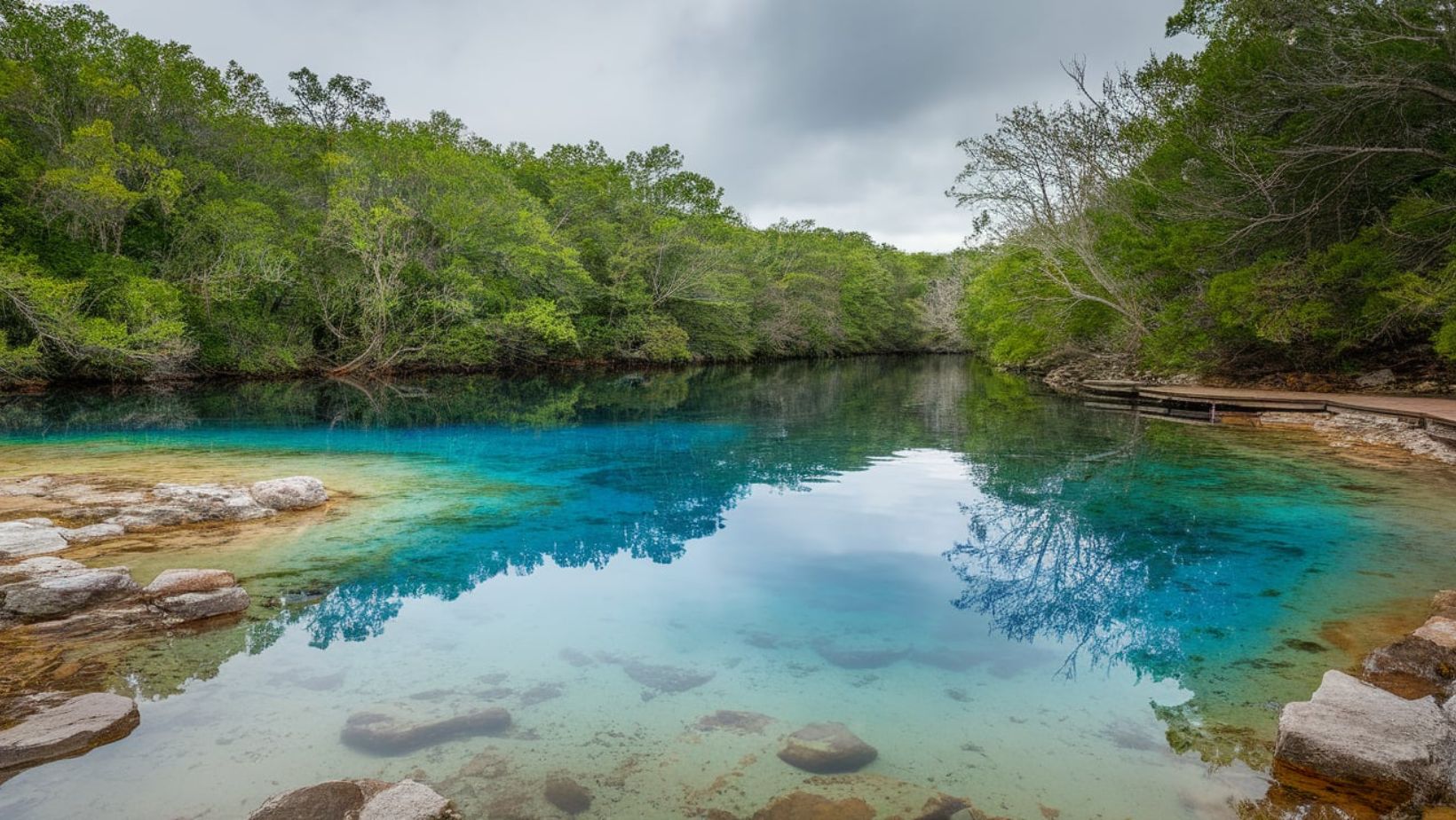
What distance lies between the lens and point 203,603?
5.91 metres

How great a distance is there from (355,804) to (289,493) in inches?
279

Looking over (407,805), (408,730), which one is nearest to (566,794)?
(407,805)

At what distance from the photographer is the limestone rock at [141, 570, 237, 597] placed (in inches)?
238

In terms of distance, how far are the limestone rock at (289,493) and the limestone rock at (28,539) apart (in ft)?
6.50

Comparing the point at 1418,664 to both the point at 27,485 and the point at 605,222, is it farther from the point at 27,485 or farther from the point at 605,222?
the point at 605,222

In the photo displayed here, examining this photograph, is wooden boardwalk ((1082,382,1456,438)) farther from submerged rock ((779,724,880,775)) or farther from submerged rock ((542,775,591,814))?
submerged rock ((542,775,591,814))

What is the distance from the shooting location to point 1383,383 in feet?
63.9

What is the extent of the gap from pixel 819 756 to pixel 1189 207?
67.6 ft

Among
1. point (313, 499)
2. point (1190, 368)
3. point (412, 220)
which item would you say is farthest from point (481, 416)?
point (1190, 368)

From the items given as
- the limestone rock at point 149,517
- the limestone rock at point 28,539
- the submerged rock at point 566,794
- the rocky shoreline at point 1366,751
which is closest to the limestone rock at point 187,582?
the limestone rock at point 28,539

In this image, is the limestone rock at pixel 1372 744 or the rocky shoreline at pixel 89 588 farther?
the rocky shoreline at pixel 89 588

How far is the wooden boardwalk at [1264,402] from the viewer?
13586 millimetres

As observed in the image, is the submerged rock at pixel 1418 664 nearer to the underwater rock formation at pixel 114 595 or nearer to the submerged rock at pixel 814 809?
the submerged rock at pixel 814 809

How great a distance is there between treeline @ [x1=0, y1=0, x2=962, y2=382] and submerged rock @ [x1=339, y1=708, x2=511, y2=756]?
22.6 m
